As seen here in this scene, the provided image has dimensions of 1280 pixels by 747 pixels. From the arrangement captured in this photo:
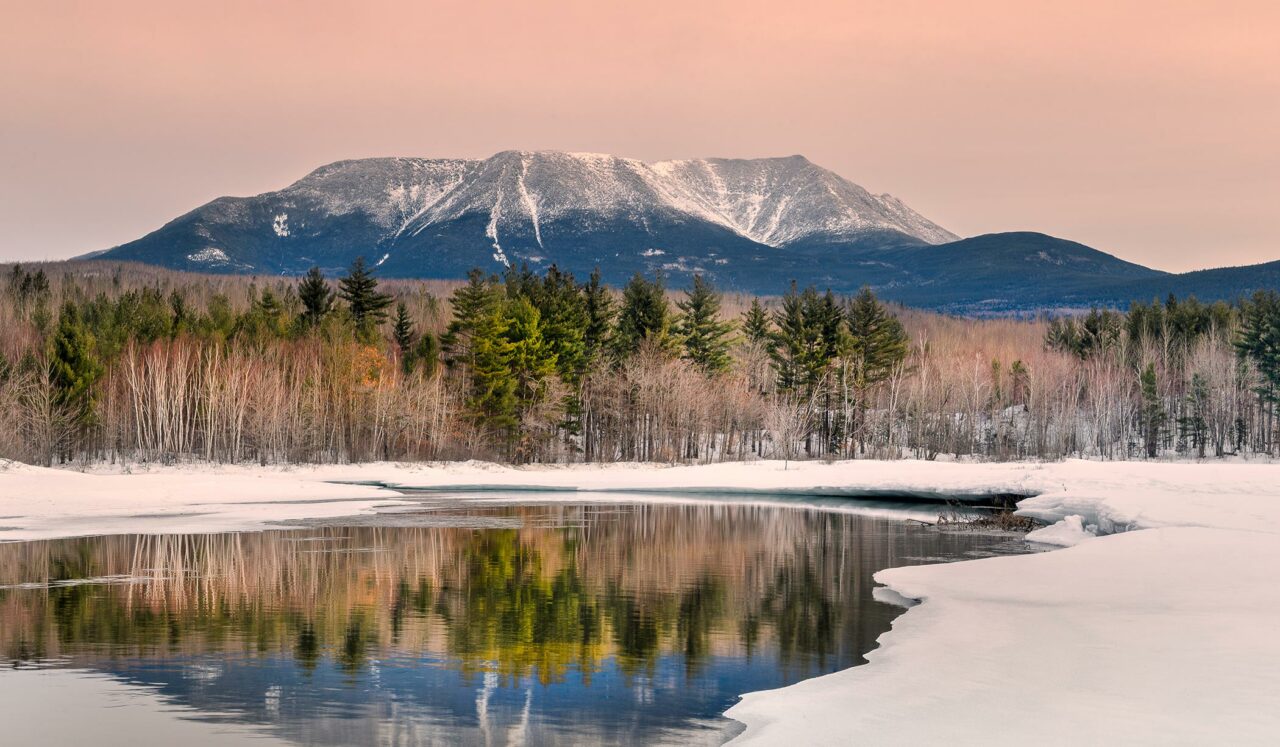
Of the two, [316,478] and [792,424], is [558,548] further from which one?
[792,424]

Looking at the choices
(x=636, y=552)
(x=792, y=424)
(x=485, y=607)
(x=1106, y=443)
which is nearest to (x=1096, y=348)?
(x=1106, y=443)

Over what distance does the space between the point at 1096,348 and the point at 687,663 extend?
13166 centimetres

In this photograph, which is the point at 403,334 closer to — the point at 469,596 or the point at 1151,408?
the point at 1151,408

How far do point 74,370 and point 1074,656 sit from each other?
255ft

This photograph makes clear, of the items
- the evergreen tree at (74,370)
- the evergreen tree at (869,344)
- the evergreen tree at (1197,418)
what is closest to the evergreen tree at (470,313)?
the evergreen tree at (74,370)

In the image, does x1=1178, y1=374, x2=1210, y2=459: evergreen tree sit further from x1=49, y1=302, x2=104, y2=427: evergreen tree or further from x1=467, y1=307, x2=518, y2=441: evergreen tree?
x1=49, y1=302, x2=104, y2=427: evergreen tree

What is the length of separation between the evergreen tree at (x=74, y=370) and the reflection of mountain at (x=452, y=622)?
159ft

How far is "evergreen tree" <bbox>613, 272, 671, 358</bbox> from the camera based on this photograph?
314 ft

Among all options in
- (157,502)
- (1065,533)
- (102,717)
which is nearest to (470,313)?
(157,502)

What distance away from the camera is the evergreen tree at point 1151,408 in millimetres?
113688

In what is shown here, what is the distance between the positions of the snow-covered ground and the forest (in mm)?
31387

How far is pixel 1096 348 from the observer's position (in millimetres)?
136750

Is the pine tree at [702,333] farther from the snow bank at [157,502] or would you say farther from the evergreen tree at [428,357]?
the snow bank at [157,502]

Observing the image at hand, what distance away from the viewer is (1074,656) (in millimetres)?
15922
